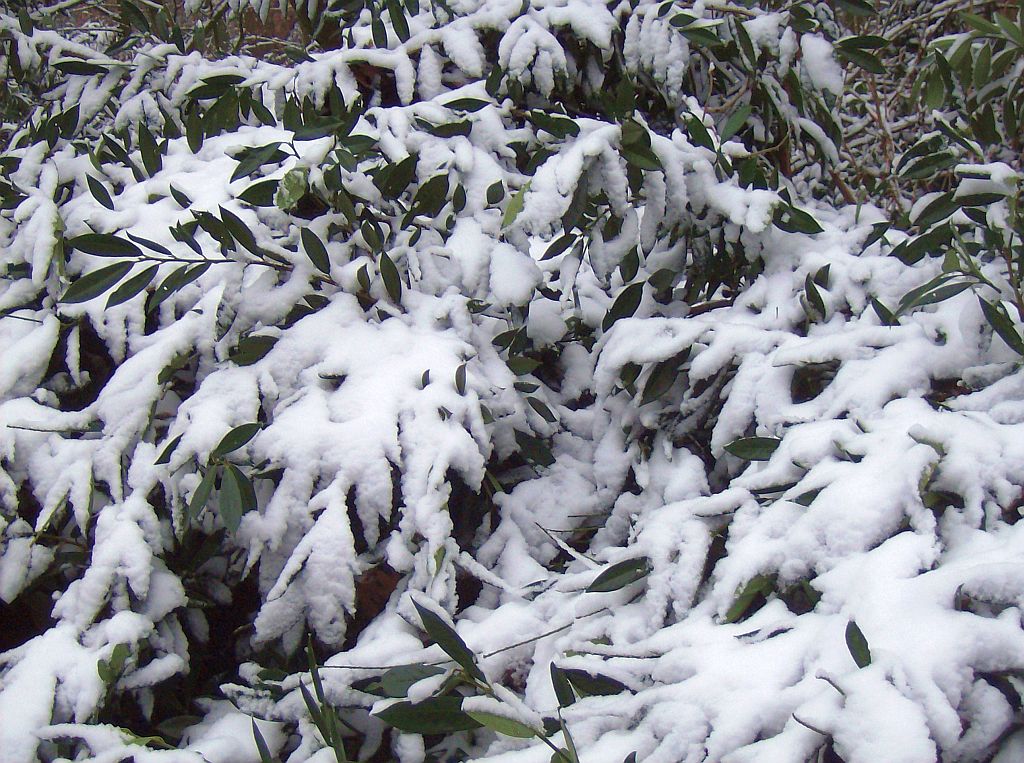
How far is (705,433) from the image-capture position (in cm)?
126

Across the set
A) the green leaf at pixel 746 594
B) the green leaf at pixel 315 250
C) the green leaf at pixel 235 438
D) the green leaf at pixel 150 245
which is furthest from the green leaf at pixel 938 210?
the green leaf at pixel 150 245

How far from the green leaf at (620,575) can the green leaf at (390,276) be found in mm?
589

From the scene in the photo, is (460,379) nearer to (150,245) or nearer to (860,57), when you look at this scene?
(150,245)

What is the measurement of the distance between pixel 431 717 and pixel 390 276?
27.8 inches

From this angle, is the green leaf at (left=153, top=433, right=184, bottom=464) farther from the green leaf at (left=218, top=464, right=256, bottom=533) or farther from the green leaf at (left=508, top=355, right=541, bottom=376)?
the green leaf at (left=508, top=355, right=541, bottom=376)

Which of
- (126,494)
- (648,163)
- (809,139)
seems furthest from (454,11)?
(126,494)

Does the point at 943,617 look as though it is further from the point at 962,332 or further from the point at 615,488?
the point at 615,488

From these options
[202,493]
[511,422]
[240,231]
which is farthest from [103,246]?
[511,422]

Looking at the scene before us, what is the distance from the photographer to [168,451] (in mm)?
1070

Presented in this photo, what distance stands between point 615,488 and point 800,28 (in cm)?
85

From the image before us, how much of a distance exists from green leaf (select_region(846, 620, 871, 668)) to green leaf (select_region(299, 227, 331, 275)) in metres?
0.91

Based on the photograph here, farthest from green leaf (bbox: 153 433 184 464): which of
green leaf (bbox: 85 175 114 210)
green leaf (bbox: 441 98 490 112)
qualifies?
green leaf (bbox: 441 98 490 112)

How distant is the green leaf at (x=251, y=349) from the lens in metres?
1.16

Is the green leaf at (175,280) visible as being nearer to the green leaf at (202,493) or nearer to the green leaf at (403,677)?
the green leaf at (202,493)
